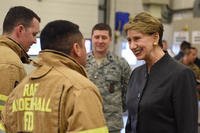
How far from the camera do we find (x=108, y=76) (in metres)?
3.33

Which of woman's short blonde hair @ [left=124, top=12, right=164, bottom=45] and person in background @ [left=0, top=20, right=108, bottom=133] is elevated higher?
woman's short blonde hair @ [left=124, top=12, right=164, bottom=45]

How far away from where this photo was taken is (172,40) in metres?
8.08

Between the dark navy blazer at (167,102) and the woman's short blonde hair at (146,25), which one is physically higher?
the woman's short blonde hair at (146,25)

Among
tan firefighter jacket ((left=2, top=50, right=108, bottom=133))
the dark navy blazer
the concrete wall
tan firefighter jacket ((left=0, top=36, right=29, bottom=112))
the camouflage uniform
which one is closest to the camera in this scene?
tan firefighter jacket ((left=2, top=50, right=108, bottom=133))

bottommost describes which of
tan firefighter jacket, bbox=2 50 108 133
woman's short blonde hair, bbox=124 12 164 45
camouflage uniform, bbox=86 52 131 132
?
camouflage uniform, bbox=86 52 131 132

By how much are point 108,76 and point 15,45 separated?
113cm

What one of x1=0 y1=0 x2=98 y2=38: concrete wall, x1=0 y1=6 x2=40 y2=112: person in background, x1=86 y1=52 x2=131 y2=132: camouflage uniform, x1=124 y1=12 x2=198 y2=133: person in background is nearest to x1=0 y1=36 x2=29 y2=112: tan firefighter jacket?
x1=0 y1=6 x2=40 y2=112: person in background

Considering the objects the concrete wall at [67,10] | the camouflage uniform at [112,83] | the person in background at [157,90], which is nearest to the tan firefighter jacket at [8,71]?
the person in background at [157,90]

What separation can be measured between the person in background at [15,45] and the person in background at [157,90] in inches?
25.1

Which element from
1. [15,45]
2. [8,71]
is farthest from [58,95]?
[15,45]

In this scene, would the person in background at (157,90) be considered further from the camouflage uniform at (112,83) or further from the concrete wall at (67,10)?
the concrete wall at (67,10)

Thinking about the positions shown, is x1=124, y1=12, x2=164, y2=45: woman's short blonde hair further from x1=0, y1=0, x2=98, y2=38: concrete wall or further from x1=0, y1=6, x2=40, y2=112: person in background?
x1=0, y1=0, x2=98, y2=38: concrete wall

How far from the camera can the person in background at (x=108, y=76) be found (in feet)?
10.8

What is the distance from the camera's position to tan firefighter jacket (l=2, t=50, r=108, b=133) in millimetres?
1548
